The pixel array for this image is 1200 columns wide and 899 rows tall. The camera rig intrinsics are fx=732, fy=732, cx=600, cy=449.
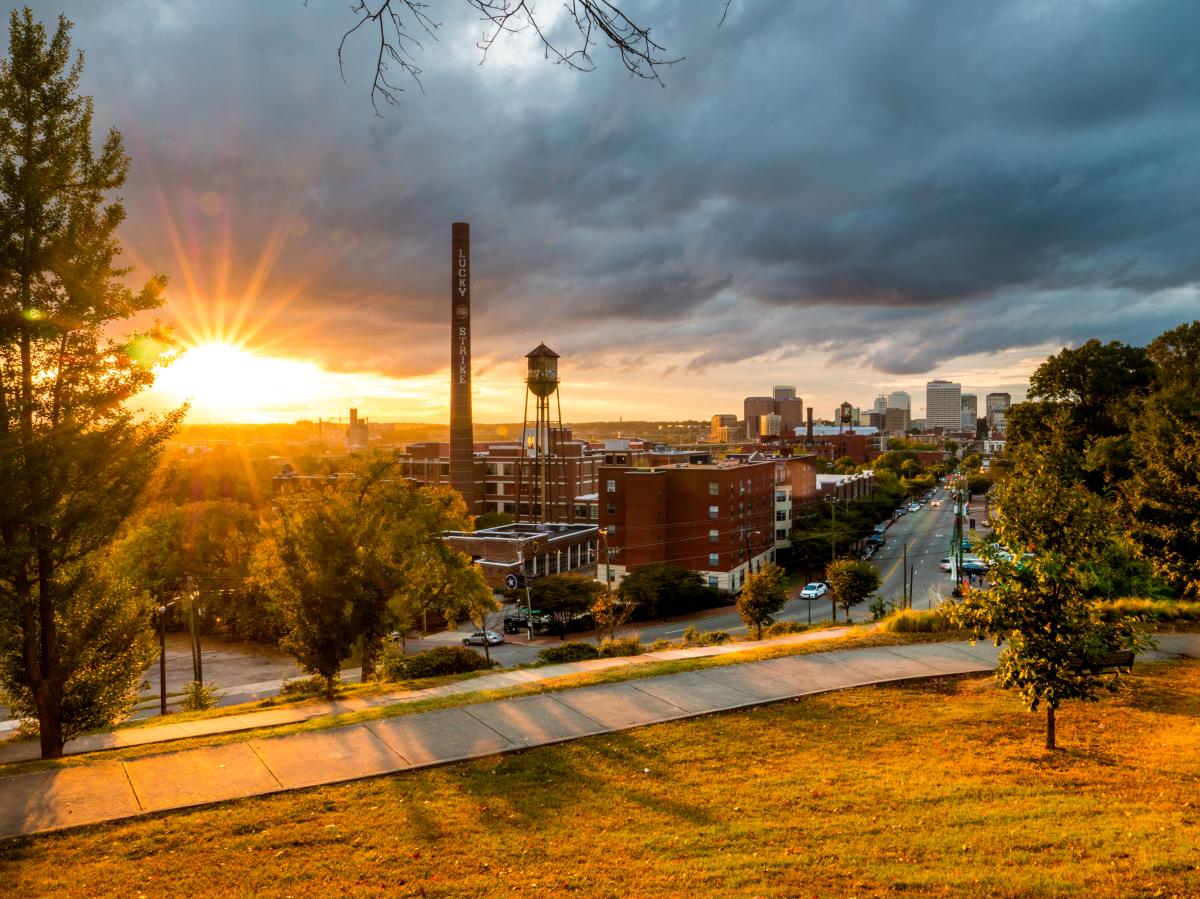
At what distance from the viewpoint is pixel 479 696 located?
1308 centimetres

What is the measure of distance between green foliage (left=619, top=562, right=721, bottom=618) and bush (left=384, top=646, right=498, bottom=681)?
1329 inches

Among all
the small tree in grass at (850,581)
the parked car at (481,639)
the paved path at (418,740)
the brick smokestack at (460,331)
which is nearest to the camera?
the paved path at (418,740)

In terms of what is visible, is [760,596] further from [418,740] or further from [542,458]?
[542,458]

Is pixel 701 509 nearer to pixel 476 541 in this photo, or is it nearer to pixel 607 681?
pixel 476 541

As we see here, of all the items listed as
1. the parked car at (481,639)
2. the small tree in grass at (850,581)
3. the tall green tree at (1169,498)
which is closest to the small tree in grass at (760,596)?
the small tree in grass at (850,581)

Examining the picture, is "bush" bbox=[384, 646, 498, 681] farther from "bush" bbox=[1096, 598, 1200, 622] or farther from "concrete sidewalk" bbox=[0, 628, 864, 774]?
"bush" bbox=[1096, 598, 1200, 622]

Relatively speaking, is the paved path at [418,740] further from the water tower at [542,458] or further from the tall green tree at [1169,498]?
the water tower at [542,458]

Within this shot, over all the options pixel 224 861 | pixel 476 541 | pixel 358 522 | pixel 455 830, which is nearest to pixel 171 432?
pixel 358 522

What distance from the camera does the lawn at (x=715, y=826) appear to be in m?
6.54

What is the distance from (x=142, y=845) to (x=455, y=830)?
10.3 feet

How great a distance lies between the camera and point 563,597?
48.0 meters

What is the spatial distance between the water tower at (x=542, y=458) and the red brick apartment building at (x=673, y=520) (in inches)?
399

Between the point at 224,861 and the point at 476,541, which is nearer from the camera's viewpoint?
the point at 224,861

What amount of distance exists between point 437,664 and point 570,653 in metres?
3.35
